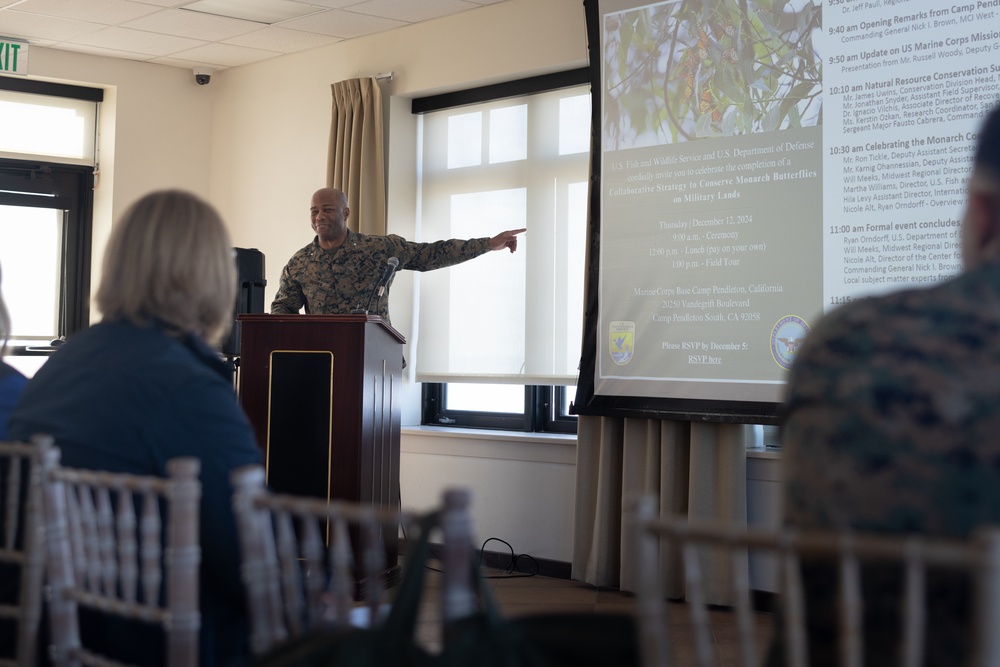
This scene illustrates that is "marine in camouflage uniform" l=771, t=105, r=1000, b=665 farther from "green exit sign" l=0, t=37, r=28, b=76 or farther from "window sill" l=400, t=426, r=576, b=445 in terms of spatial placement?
"green exit sign" l=0, t=37, r=28, b=76

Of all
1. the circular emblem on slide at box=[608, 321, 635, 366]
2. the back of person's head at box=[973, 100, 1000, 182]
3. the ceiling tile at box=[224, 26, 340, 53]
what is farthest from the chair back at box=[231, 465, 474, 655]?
the ceiling tile at box=[224, 26, 340, 53]

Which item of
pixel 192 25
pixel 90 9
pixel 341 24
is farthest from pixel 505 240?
pixel 90 9

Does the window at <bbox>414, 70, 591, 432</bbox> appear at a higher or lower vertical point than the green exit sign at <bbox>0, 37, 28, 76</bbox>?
lower

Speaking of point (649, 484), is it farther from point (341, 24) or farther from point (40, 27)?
point (40, 27)

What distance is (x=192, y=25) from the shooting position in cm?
589

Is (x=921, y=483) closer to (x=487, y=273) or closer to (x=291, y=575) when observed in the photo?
(x=291, y=575)

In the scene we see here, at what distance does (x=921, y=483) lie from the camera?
96cm

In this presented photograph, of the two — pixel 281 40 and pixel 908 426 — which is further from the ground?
pixel 281 40

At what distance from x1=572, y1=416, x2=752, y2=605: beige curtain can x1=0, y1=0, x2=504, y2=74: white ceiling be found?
7.93ft

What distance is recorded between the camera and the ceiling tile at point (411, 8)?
5336mm

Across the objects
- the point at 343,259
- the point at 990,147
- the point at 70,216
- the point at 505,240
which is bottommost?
the point at 990,147

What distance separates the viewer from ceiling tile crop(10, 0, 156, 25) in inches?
217

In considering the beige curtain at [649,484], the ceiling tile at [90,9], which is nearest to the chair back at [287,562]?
the beige curtain at [649,484]

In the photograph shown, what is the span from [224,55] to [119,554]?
5685 mm
